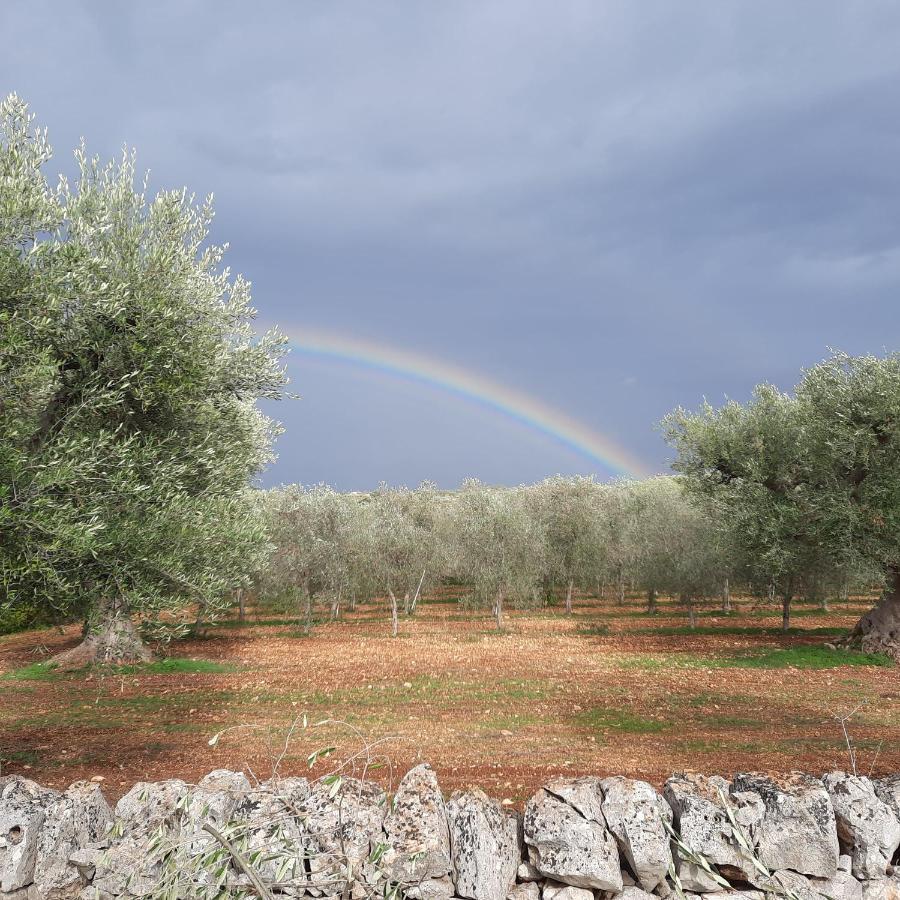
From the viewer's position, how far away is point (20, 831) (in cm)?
655

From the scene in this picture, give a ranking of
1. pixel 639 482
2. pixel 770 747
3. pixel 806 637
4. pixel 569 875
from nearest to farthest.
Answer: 1. pixel 569 875
2. pixel 770 747
3. pixel 806 637
4. pixel 639 482

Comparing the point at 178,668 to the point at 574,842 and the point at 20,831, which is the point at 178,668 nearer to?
the point at 20,831

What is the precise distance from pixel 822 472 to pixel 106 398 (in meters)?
27.3

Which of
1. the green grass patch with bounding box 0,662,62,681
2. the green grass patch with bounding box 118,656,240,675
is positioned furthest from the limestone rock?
the green grass patch with bounding box 0,662,62,681

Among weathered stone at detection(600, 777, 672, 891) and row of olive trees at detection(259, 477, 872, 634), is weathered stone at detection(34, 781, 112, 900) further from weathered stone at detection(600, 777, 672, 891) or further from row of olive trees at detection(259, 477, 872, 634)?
row of olive trees at detection(259, 477, 872, 634)

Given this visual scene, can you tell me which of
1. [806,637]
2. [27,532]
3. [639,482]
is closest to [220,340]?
[27,532]

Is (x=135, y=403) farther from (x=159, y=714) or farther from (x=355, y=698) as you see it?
(x=355, y=698)

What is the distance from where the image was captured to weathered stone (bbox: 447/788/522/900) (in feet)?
20.3

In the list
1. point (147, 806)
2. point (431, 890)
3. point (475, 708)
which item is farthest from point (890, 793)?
point (475, 708)

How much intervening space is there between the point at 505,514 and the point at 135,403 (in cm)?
3401

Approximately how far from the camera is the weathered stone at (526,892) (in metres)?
6.30

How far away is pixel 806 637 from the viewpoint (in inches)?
1234

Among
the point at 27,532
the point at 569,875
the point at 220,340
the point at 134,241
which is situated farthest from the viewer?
the point at 220,340

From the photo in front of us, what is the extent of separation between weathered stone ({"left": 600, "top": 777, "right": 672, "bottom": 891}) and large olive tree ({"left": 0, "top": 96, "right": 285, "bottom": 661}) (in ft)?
26.2
